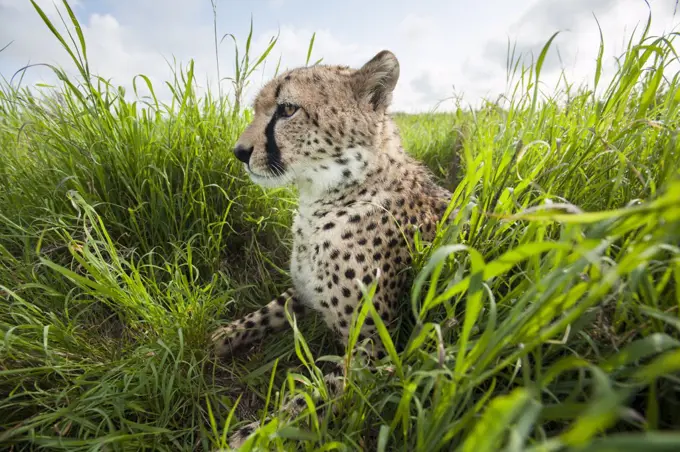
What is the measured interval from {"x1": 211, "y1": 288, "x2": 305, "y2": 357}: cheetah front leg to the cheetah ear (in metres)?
1.00

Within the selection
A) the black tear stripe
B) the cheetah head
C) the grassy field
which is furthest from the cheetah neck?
the grassy field

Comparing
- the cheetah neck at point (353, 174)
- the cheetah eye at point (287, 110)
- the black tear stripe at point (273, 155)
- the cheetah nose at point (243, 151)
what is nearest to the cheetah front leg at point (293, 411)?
the cheetah neck at point (353, 174)

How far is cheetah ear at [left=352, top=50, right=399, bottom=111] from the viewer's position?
178 centimetres

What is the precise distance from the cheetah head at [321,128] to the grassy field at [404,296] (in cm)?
45

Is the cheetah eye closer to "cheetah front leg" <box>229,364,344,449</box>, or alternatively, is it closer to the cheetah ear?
the cheetah ear

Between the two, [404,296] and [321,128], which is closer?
[404,296]

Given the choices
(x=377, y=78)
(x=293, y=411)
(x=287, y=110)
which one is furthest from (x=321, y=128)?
(x=293, y=411)

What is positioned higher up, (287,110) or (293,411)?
(287,110)

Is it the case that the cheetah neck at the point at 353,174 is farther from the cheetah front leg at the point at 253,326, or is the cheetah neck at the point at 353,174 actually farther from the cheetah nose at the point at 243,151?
the cheetah front leg at the point at 253,326

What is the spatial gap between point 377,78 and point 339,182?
524 mm

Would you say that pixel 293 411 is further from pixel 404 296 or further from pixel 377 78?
pixel 377 78

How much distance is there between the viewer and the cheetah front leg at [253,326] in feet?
5.81

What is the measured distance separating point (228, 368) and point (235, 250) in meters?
0.78

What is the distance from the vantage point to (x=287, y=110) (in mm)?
1798
